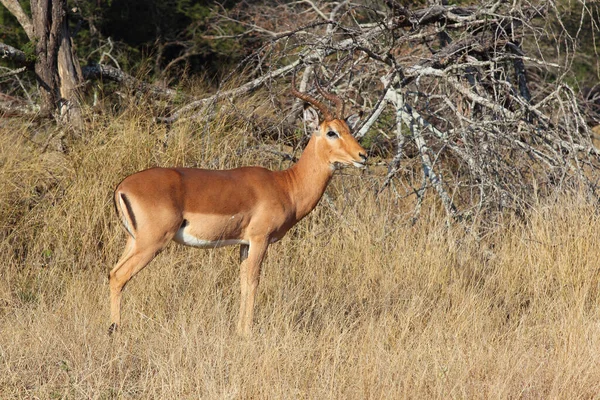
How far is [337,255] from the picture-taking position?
20.3 ft

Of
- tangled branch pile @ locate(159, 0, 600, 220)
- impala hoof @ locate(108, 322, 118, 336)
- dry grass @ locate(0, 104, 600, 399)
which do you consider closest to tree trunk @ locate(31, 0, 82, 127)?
dry grass @ locate(0, 104, 600, 399)

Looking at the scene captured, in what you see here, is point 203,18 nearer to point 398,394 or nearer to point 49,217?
point 49,217

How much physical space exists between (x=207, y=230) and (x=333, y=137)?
1.10 meters

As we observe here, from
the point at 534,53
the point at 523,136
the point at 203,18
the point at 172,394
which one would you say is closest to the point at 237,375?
the point at 172,394

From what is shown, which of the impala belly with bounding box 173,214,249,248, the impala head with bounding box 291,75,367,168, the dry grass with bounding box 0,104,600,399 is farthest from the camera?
the impala head with bounding box 291,75,367,168

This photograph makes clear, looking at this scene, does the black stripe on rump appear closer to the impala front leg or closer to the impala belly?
the impala belly

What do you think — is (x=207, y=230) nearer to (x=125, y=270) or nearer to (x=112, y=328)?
(x=125, y=270)

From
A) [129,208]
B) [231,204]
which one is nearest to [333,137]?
[231,204]

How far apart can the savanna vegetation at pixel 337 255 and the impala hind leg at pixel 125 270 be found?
0.38 feet

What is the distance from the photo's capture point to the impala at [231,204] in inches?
186

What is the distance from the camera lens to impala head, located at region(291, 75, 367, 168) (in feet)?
17.5

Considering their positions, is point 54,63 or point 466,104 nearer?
point 54,63

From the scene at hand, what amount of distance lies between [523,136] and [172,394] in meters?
4.23

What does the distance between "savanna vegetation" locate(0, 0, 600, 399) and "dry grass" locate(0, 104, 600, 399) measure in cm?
2
